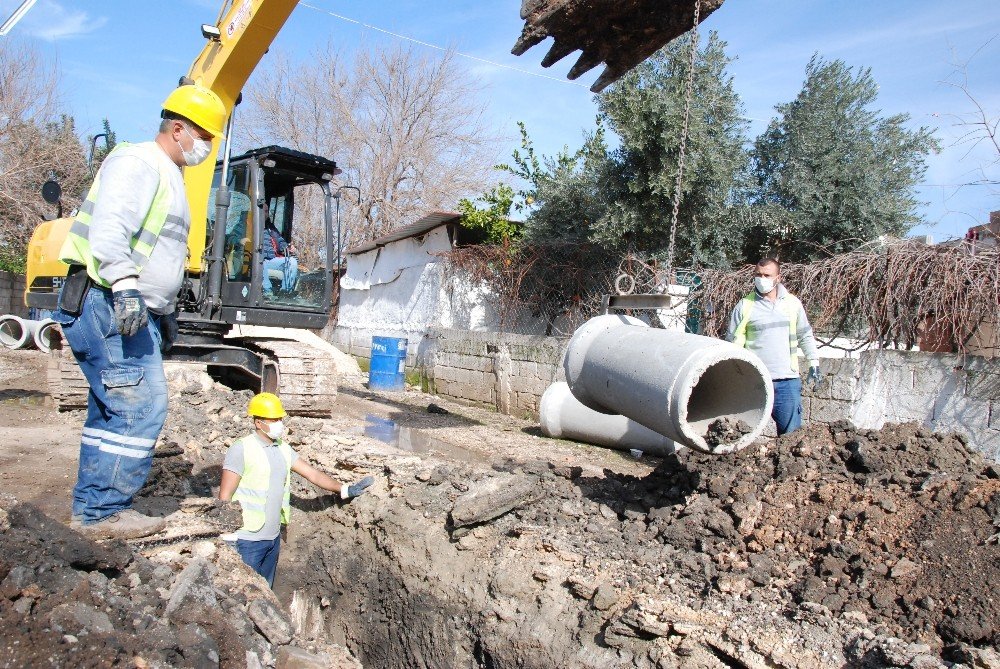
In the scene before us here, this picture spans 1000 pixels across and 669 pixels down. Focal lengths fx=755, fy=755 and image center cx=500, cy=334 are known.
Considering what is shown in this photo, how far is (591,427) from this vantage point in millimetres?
8133

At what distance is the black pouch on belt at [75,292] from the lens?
306cm

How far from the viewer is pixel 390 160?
2395cm

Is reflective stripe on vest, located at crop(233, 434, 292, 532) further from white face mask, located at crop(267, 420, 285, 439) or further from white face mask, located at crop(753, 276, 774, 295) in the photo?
white face mask, located at crop(753, 276, 774, 295)

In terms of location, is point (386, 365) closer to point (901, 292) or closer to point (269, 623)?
point (901, 292)

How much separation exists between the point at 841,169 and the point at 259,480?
981 cm

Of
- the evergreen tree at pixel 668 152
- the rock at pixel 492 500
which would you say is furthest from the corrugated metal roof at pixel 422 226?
the rock at pixel 492 500

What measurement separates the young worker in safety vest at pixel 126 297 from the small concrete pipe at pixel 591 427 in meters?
4.96

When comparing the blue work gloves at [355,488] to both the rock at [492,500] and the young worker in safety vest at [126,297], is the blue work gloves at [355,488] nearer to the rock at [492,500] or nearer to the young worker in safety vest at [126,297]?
the rock at [492,500]

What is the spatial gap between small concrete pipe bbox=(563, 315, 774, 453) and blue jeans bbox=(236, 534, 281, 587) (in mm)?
2098

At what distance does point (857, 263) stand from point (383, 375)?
7908 millimetres

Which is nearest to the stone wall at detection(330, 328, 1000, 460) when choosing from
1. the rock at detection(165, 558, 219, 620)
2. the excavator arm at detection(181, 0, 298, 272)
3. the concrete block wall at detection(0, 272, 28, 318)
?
the rock at detection(165, 558, 219, 620)

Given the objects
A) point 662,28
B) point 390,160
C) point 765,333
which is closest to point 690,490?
point 765,333

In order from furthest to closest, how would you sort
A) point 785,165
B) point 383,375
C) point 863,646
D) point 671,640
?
point 383,375
point 785,165
point 671,640
point 863,646

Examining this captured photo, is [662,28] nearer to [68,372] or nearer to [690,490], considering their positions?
[690,490]
